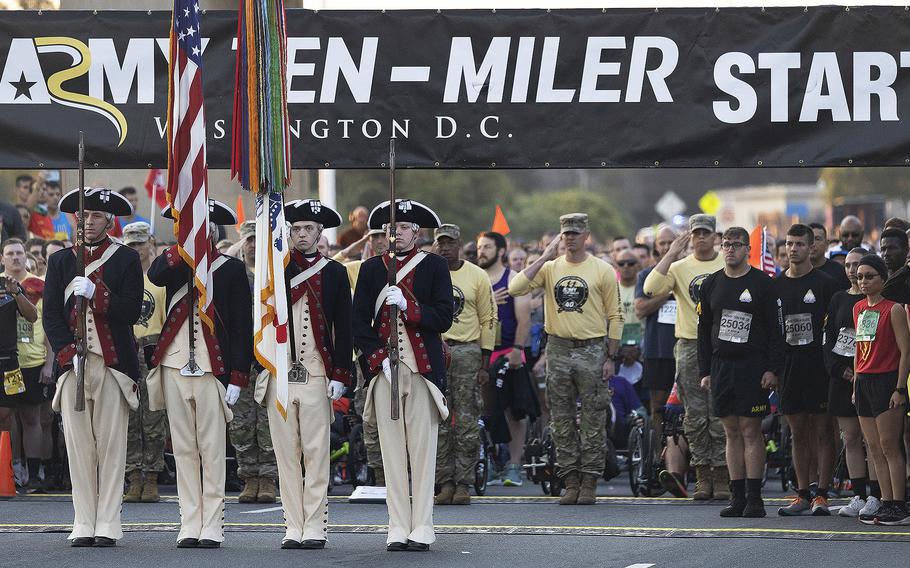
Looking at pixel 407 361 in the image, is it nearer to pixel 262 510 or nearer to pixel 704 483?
pixel 262 510

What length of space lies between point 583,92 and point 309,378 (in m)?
2.84

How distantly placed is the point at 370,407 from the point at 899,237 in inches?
171

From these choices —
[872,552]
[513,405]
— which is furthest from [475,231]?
[872,552]

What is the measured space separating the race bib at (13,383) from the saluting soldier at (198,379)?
4456 millimetres

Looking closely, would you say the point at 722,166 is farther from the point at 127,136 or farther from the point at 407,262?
the point at 127,136

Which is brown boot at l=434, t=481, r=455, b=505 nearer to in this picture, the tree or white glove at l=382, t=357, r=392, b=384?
white glove at l=382, t=357, r=392, b=384

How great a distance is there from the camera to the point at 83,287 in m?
11.5

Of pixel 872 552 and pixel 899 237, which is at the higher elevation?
pixel 899 237

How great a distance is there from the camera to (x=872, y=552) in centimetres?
1129

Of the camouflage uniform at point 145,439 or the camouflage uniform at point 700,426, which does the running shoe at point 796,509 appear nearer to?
the camouflage uniform at point 700,426

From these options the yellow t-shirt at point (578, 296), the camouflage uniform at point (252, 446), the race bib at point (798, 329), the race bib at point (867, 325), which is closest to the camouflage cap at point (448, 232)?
the yellow t-shirt at point (578, 296)

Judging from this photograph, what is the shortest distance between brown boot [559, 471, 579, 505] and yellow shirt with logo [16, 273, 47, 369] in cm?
507

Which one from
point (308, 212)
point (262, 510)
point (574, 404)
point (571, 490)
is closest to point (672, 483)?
point (571, 490)

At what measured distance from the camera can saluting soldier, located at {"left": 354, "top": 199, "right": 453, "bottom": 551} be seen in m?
11.6
